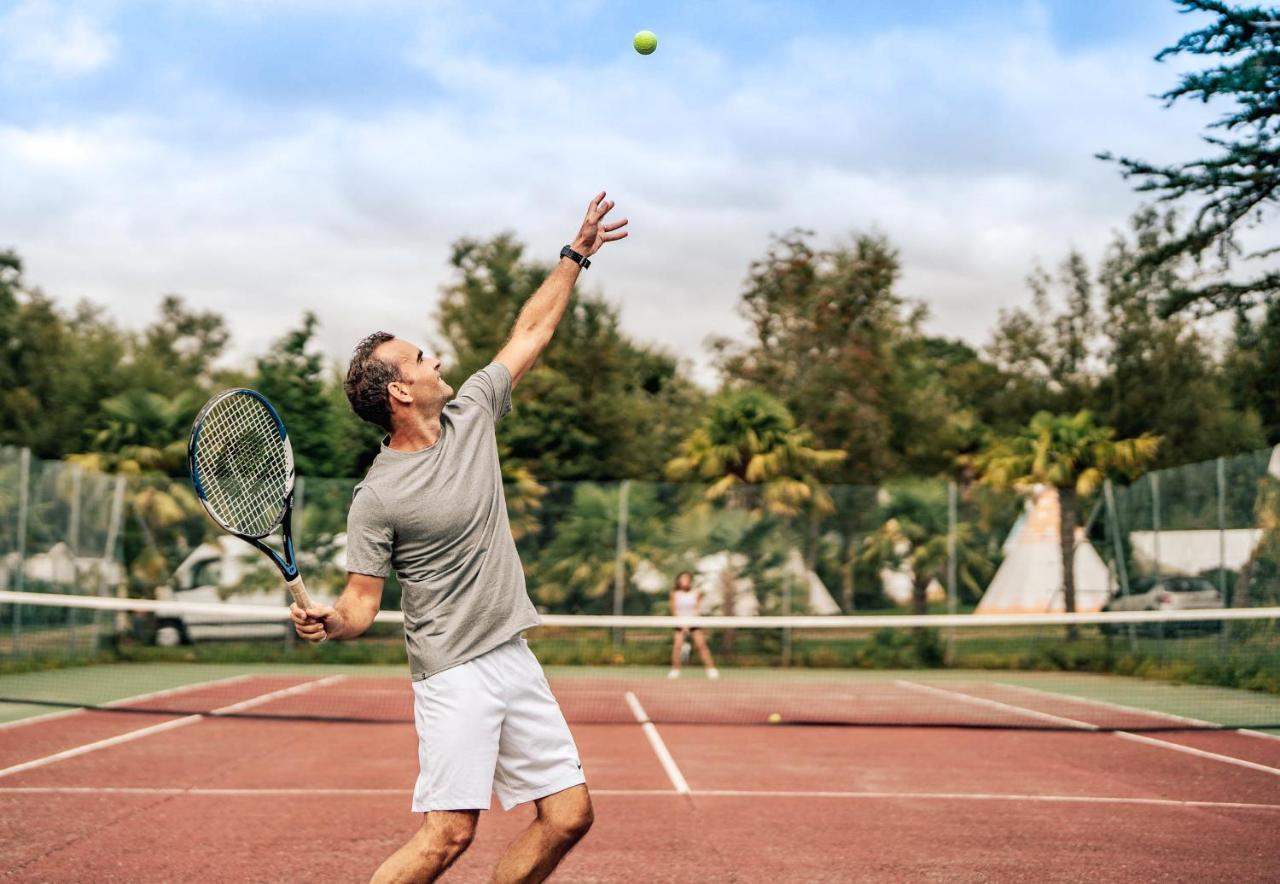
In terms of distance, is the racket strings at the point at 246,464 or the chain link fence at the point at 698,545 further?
the chain link fence at the point at 698,545

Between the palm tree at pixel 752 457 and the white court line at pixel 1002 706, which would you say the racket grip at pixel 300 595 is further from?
the palm tree at pixel 752 457

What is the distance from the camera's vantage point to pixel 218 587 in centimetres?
2053

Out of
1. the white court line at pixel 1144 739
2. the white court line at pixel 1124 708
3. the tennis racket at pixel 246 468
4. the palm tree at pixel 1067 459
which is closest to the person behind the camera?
the tennis racket at pixel 246 468

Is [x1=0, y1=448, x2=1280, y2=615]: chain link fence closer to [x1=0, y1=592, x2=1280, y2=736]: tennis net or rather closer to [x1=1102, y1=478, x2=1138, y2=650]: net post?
[x1=1102, y1=478, x2=1138, y2=650]: net post

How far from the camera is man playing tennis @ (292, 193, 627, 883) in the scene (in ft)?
12.6

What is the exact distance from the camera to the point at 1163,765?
9.64m

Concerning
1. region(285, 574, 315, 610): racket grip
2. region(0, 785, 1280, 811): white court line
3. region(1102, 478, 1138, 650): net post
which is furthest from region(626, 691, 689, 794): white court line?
region(1102, 478, 1138, 650): net post

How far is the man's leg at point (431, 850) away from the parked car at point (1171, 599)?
14477 millimetres

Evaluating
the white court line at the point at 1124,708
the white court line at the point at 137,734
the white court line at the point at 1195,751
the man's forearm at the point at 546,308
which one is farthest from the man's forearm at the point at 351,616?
the white court line at the point at 1124,708

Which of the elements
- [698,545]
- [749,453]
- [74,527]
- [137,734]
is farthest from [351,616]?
[749,453]

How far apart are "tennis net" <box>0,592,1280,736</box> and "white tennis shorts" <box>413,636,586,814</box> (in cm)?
608

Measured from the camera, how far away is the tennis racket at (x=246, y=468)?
14.3 feet

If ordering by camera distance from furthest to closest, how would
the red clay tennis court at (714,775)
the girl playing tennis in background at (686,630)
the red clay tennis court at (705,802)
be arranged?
the girl playing tennis in background at (686,630) → the red clay tennis court at (714,775) → the red clay tennis court at (705,802)

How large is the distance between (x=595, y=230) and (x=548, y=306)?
1.26ft
